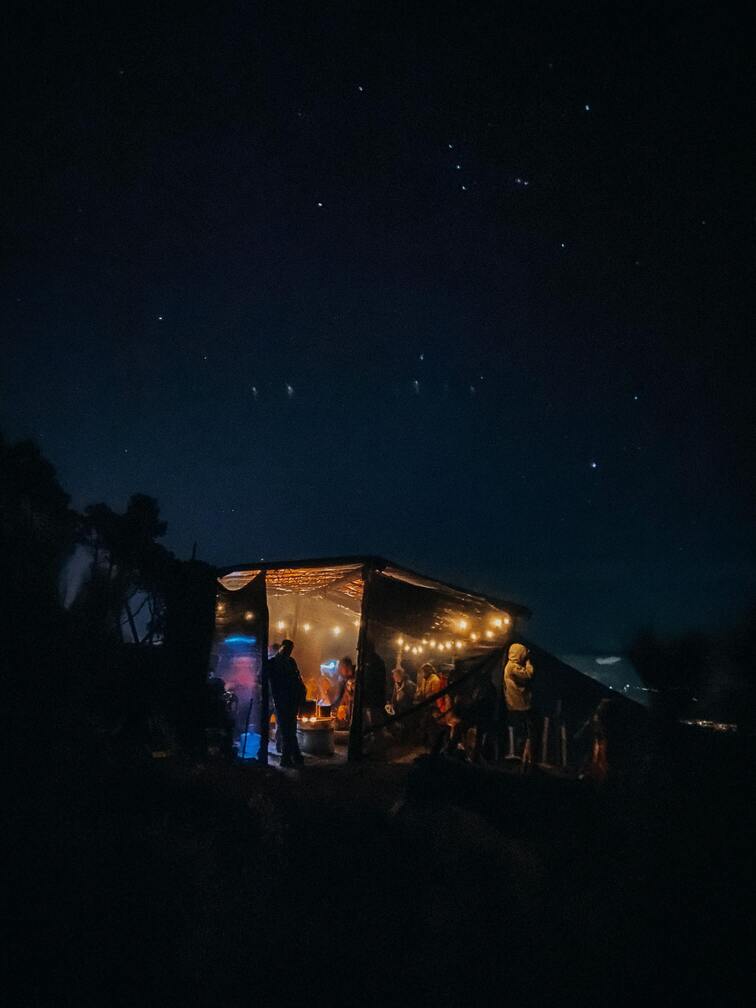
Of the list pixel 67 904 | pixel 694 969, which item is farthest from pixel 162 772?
pixel 694 969

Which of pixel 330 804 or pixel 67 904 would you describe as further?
pixel 330 804

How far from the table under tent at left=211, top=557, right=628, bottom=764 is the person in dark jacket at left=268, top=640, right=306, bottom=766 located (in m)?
0.22

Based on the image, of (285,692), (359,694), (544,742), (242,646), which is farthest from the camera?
(544,742)

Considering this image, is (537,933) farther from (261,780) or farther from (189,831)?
(261,780)

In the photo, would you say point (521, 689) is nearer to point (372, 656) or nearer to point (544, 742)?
point (544, 742)

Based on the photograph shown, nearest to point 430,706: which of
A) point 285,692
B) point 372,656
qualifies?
point 372,656

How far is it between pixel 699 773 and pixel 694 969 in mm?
1799

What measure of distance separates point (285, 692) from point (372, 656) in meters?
2.66

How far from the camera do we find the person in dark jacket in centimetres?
1078

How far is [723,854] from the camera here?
188 inches

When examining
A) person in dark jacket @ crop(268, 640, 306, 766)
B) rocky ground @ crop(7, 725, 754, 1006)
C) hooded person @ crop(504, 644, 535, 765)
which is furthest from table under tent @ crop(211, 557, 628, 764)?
rocky ground @ crop(7, 725, 754, 1006)

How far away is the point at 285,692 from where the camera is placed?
1106cm

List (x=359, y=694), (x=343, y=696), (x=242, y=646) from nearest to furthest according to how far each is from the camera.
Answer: (x=359, y=694), (x=242, y=646), (x=343, y=696)

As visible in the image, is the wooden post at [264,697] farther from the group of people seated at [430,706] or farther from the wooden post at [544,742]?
the wooden post at [544,742]
